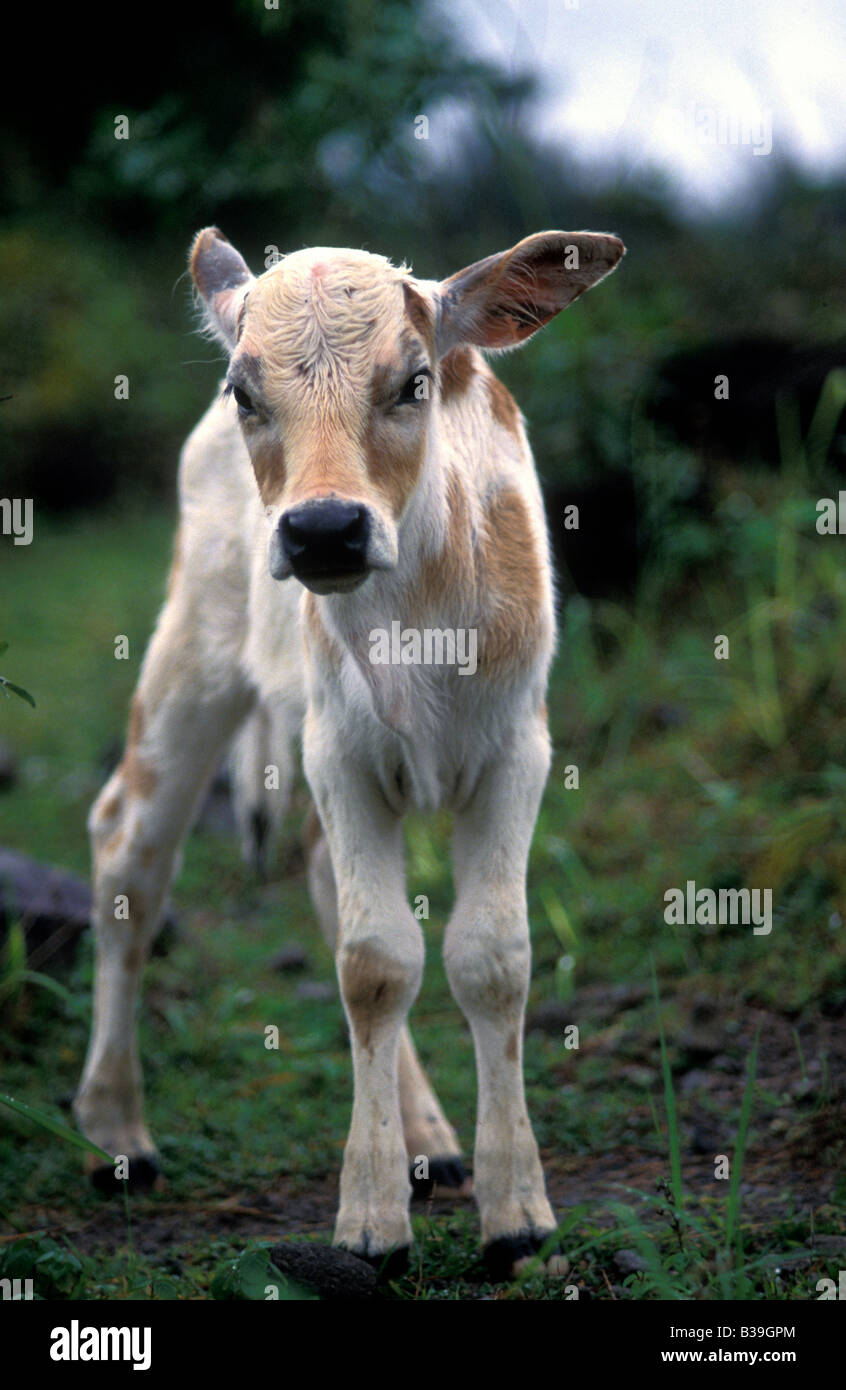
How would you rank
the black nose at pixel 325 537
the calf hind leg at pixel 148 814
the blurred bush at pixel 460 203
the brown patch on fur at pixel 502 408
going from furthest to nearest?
the blurred bush at pixel 460 203, the calf hind leg at pixel 148 814, the brown patch on fur at pixel 502 408, the black nose at pixel 325 537

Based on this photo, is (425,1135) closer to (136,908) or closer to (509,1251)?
(509,1251)

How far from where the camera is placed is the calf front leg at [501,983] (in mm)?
3619

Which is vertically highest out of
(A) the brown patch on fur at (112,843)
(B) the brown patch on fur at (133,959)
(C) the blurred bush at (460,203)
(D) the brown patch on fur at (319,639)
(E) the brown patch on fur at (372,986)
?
(C) the blurred bush at (460,203)

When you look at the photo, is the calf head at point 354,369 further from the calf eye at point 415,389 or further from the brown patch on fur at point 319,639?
the brown patch on fur at point 319,639

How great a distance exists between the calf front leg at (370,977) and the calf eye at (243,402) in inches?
33.3

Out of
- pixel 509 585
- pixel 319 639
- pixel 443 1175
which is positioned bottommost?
pixel 443 1175

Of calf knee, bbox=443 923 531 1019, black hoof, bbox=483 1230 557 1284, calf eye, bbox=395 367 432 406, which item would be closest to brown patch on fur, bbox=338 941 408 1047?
calf knee, bbox=443 923 531 1019

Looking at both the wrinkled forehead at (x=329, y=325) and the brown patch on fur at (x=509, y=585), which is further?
the brown patch on fur at (x=509, y=585)

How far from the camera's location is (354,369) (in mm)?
3373

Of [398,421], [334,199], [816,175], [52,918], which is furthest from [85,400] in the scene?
[398,421]

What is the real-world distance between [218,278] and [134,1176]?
8.73ft

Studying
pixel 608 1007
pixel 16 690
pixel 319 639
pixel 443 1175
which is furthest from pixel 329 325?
pixel 608 1007

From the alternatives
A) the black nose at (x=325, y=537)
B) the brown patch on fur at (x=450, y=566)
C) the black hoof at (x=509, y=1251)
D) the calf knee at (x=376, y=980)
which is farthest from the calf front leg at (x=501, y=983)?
the black nose at (x=325, y=537)

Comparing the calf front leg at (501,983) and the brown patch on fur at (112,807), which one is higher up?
the brown patch on fur at (112,807)
